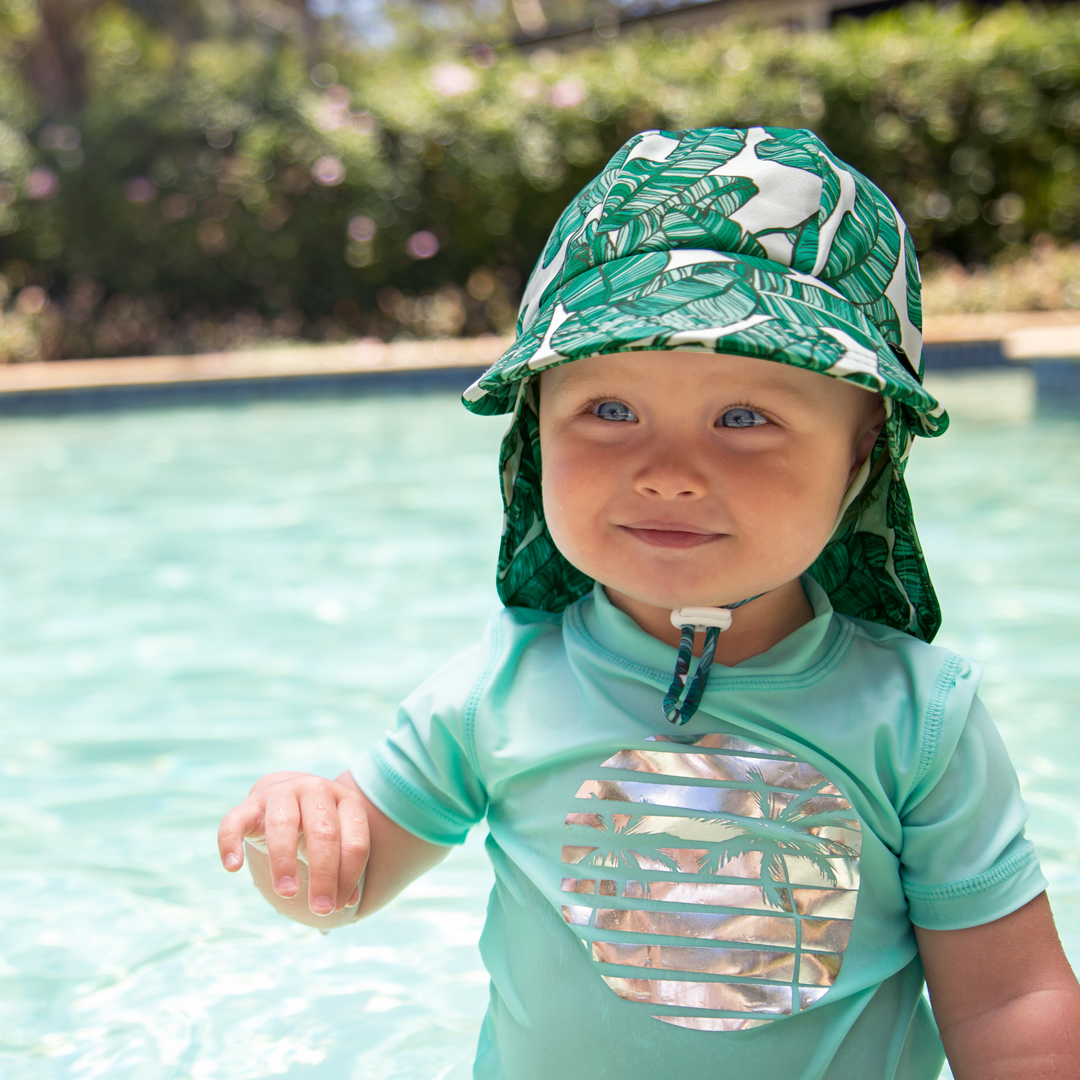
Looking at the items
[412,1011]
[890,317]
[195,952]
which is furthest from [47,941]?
[890,317]

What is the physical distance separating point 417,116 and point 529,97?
1.27 metres

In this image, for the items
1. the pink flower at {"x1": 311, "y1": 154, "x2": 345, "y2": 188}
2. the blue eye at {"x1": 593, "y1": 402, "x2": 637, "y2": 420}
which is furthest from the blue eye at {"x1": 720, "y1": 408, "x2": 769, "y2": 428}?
the pink flower at {"x1": 311, "y1": 154, "x2": 345, "y2": 188}

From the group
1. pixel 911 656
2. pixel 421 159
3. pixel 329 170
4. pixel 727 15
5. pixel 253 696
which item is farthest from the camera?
pixel 727 15

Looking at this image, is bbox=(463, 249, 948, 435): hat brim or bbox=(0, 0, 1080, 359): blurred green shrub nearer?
bbox=(463, 249, 948, 435): hat brim

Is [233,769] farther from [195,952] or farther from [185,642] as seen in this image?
[185,642]

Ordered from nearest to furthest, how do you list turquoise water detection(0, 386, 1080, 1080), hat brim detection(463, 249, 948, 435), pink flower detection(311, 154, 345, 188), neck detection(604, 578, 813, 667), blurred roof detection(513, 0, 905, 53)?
hat brim detection(463, 249, 948, 435), neck detection(604, 578, 813, 667), turquoise water detection(0, 386, 1080, 1080), pink flower detection(311, 154, 345, 188), blurred roof detection(513, 0, 905, 53)

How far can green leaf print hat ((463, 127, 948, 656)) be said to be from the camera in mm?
1396

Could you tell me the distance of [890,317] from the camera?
155cm

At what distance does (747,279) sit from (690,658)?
1.52ft

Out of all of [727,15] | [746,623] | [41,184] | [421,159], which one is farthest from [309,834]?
[727,15]

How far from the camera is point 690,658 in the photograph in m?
1.54

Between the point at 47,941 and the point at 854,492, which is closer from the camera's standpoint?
the point at 854,492

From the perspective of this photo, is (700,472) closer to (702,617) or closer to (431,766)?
(702,617)

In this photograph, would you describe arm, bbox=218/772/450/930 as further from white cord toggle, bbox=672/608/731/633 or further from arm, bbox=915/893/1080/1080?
arm, bbox=915/893/1080/1080
